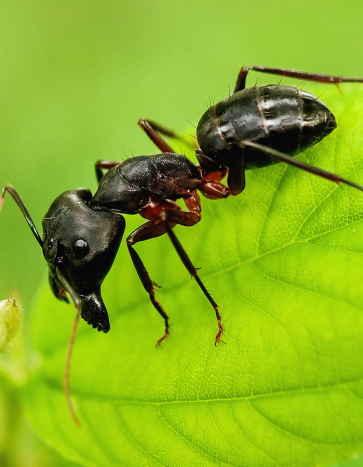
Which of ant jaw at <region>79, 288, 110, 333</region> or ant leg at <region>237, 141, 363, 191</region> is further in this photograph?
ant jaw at <region>79, 288, 110, 333</region>

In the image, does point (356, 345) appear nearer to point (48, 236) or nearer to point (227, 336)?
point (227, 336)

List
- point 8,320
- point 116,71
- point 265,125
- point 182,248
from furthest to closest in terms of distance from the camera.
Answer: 1. point 116,71
2. point 265,125
3. point 182,248
4. point 8,320

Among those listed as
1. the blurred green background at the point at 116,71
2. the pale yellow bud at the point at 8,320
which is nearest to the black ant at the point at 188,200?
the pale yellow bud at the point at 8,320

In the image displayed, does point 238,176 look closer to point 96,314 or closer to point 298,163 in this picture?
point 298,163

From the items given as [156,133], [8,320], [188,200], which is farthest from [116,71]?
[8,320]

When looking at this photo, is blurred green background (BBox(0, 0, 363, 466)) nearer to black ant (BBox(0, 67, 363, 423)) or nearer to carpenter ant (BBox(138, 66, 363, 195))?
black ant (BBox(0, 67, 363, 423))

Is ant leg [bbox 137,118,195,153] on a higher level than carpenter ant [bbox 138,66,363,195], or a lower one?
lower

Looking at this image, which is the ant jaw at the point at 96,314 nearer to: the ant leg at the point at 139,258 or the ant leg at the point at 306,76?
the ant leg at the point at 139,258

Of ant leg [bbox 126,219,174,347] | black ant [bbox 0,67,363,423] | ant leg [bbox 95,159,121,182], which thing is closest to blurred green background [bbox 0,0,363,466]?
ant leg [bbox 95,159,121,182]
